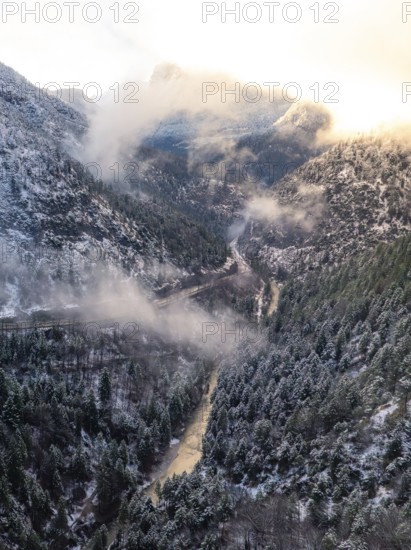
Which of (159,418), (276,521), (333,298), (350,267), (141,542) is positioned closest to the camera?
(276,521)

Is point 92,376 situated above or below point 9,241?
below

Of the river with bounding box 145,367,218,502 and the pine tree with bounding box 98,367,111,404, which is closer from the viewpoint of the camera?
the river with bounding box 145,367,218,502

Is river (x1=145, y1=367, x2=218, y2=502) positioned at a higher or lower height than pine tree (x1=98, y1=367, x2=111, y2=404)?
lower

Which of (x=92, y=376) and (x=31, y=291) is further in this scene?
(x=31, y=291)

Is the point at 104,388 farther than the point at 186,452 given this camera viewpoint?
Yes

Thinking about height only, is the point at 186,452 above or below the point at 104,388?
below

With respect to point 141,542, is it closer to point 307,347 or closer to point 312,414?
point 312,414

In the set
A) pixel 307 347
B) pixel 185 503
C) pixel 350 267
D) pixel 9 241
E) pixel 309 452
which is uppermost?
pixel 9 241

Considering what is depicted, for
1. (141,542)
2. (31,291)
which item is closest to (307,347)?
(141,542)

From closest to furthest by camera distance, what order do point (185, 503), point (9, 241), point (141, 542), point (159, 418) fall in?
1. point (141, 542)
2. point (185, 503)
3. point (159, 418)
4. point (9, 241)

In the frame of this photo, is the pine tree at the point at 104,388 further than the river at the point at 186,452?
Yes

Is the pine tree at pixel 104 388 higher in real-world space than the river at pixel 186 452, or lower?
higher
